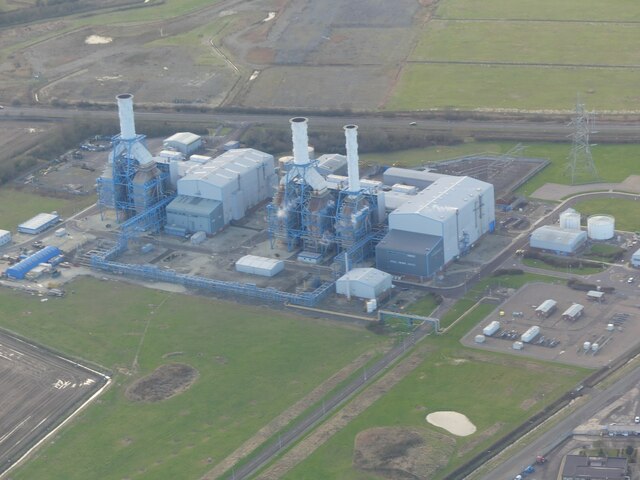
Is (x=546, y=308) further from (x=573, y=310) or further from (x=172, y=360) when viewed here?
(x=172, y=360)

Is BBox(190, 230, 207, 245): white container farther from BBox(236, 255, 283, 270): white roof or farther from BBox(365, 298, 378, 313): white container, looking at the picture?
BBox(365, 298, 378, 313): white container

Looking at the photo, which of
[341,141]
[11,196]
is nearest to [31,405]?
[11,196]

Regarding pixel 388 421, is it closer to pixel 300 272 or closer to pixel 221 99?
pixel 300 272

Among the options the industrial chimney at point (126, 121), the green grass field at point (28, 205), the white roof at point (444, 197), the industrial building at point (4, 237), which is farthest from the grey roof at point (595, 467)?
the green grass field at point (28, 205)

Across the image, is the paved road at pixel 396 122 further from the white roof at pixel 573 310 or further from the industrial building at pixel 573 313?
the industrial building at pixel 573 313

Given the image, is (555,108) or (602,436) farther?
(555,108)

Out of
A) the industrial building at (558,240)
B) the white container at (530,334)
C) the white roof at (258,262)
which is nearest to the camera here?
the white container at (530,334)
